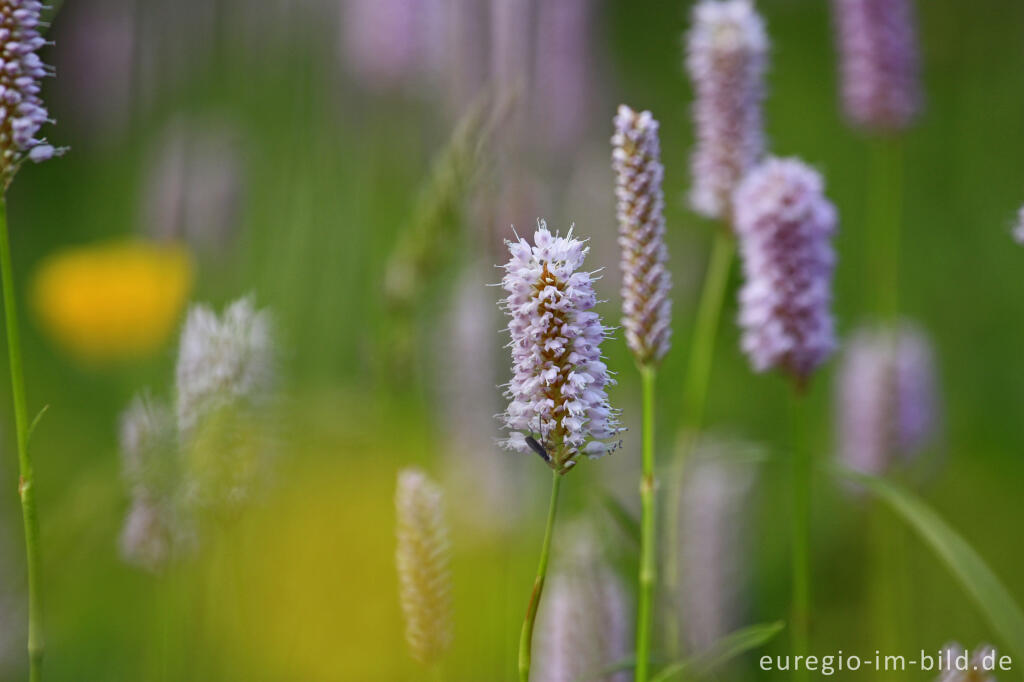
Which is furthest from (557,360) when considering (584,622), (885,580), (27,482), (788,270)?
(885,580)

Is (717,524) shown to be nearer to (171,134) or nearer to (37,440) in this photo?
(171,134)

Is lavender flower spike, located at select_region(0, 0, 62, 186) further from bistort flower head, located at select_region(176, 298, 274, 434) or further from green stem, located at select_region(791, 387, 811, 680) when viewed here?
green stem, located at select_region(791, 387, 811, 680)

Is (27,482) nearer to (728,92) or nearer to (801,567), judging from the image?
(801,567)

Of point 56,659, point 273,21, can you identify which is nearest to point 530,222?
point 273,21

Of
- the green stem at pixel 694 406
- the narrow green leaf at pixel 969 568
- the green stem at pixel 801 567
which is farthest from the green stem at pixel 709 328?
the narrow green leaf at pixel 969 568

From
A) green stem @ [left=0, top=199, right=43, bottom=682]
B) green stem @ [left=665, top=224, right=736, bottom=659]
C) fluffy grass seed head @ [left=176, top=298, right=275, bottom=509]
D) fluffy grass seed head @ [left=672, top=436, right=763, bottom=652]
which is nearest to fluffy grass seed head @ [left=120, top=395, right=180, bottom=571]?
fluffy grass seed head @ [left=176, top=298, right=275, bottom=509]

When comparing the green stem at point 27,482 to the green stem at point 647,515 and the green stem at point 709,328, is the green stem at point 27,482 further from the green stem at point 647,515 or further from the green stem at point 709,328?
the green stem at point 709,328

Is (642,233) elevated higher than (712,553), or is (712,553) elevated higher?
(642,233)
